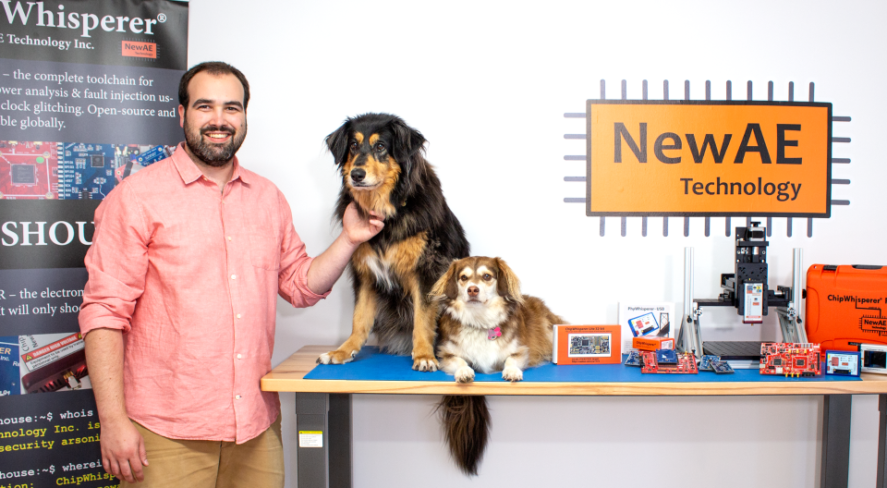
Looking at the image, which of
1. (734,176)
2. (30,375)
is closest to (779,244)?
(734,176)

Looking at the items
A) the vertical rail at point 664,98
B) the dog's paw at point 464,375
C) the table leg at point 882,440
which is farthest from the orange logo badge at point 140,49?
the table leg at point 882,440

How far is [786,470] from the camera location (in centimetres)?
227

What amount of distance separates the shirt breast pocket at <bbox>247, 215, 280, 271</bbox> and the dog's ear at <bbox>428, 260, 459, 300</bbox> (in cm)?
59

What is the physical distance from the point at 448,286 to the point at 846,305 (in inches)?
67.5

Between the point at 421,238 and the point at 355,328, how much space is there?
500 mm

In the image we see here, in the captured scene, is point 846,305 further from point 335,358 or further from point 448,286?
point 335,358

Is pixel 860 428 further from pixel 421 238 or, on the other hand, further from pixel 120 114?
pixel 120 114

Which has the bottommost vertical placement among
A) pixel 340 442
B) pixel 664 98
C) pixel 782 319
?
pixel 340 442

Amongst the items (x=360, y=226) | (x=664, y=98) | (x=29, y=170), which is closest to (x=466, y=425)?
(x=360, y=226)

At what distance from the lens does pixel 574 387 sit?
161 cm

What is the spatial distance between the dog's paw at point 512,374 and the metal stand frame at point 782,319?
0.82 m

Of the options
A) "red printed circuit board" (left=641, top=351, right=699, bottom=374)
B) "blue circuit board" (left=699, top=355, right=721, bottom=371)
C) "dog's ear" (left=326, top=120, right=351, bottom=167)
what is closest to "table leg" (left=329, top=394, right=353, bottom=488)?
"dog's ear" (left=326, top=120, right=351, bottom=167)

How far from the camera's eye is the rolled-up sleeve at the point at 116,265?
4.40 ft

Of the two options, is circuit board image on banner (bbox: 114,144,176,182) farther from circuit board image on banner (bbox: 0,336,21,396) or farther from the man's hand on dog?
the man's hand on dog
